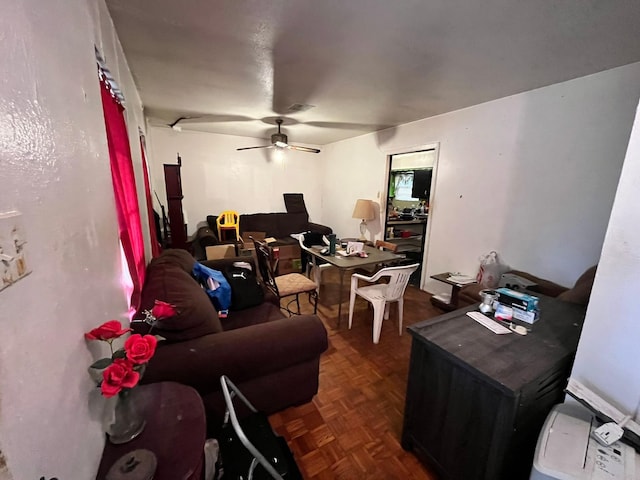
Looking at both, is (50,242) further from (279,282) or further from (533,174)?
(533,174)

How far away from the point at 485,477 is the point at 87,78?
211 centimetres

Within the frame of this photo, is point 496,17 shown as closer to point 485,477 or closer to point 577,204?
point 577,204

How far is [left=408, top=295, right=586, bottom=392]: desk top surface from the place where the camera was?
0.98 metres

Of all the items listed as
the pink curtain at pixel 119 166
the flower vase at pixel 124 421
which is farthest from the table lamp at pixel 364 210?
the flower vase at pixel 124 421

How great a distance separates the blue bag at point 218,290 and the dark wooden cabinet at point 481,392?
1.37 meters

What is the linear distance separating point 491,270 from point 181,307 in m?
2.85

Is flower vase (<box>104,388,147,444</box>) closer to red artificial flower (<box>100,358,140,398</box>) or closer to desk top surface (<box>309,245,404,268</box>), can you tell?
red artificial flower (<box>100,358,140,398</box>)

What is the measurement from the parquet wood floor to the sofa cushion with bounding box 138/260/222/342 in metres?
0.75

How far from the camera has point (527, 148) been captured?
2.43 m

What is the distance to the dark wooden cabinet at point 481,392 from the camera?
3.14 feet

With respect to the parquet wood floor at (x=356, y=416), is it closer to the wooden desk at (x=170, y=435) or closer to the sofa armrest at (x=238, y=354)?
the sofa armrest at (x=238, y=354)

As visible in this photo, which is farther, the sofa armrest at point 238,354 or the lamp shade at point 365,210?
the lamp shade at point 365,210

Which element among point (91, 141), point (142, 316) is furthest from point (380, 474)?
point (91, 141)

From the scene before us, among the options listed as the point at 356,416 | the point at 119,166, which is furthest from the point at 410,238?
the point at 119,166
